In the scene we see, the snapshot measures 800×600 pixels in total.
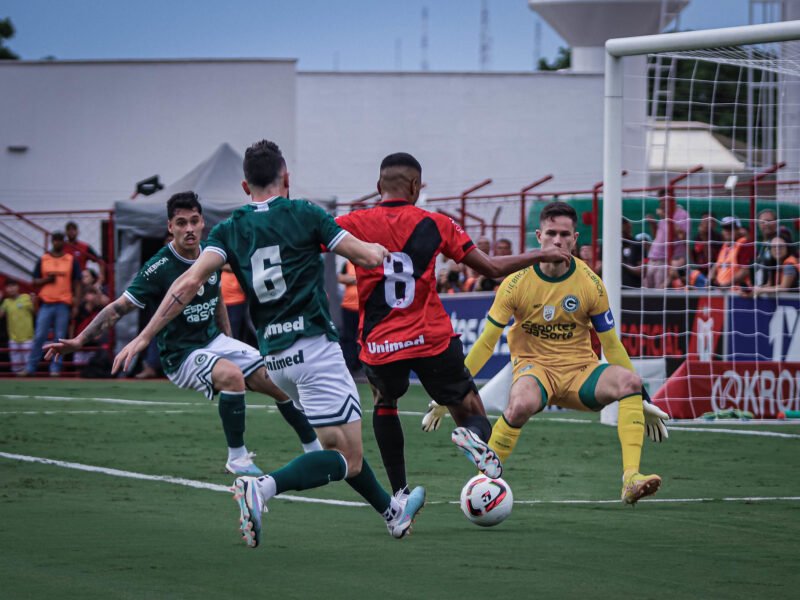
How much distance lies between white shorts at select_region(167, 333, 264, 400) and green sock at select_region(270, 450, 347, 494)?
3555mm

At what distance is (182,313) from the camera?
10.0 metres

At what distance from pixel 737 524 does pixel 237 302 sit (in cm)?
1241

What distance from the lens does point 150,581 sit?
579 cm

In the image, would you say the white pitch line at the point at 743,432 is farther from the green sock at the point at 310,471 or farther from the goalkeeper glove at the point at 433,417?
the green sock at the point at 310,471

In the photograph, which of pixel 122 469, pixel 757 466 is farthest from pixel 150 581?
pixel 757 466

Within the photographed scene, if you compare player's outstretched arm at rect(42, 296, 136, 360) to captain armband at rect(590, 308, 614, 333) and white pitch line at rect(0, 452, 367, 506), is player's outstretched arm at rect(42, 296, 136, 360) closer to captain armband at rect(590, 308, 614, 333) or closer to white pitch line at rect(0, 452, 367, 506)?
white pitch line at rect(0, 452, 367, 506)

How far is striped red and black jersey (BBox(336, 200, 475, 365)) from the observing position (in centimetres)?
715

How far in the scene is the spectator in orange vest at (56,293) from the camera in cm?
2081

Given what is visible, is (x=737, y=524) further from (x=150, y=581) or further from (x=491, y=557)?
(x=150, y=581)

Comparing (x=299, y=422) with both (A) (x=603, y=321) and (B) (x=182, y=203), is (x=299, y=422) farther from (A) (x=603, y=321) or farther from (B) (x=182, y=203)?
(A) (x=603, y=321)

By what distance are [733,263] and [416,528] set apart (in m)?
9.78

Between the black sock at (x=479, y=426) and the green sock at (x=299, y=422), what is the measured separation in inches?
107

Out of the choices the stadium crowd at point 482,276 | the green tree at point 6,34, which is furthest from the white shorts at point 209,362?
the green tree at point 6,34

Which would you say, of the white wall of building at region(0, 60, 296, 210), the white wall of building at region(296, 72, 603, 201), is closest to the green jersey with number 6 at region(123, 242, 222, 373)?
the white wall of building at region(0, 60, 296, 210)
